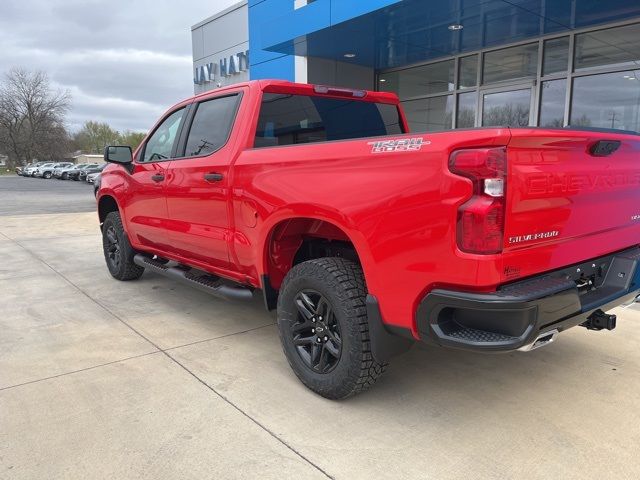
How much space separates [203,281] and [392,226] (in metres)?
2.23

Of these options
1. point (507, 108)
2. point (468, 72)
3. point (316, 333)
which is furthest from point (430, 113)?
point (316, 333)

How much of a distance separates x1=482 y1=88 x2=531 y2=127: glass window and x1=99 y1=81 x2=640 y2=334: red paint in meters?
7.87

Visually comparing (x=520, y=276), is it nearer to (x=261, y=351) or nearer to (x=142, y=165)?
(x=261, y=351)

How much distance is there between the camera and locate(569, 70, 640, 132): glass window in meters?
8.70

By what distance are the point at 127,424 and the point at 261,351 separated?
127cm

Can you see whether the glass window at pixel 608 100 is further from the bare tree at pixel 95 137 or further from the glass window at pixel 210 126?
the bare tree at pixel 95 137

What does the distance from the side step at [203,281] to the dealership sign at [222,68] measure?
48.4 ft

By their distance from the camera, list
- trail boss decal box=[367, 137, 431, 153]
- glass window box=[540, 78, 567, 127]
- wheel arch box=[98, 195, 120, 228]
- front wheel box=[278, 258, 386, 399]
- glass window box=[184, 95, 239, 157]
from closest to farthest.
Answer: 1. trail boss decal box=[367, 137, 431, 153]
2. front wheel box=[278, 258, 386, 399]
3. glass window box=[184, 95, 239, 157]
4. wheel arch box=[98, 195, 120, 228]
5. glass window box=[540, 78, 567, 127]

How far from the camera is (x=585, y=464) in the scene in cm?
247

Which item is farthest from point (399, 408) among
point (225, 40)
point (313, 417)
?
point (225, 40)

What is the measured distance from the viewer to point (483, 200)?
2201 mm

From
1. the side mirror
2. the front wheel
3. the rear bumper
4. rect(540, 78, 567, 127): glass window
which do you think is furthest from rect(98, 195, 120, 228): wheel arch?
rect(540, 78, 567, 127): glass window

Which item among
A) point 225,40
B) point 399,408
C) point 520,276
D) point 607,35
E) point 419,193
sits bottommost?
point 399,408

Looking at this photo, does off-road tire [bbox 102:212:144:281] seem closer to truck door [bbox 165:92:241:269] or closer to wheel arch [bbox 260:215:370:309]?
truck door [bbox 165:92:241:269]
